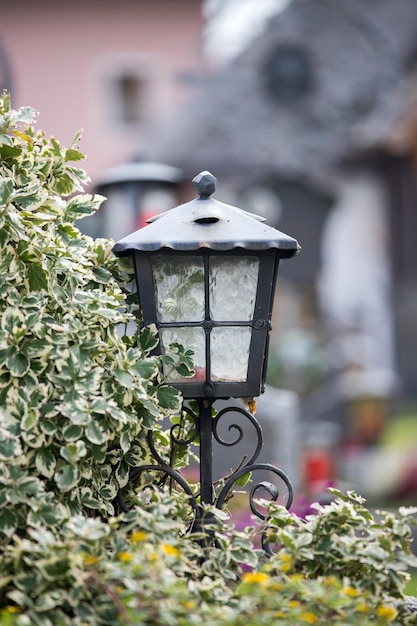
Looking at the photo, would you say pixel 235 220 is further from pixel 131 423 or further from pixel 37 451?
pixel 37 451

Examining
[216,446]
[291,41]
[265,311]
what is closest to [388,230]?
[291,41]

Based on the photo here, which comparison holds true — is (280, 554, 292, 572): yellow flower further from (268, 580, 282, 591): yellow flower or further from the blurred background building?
the blurred background building

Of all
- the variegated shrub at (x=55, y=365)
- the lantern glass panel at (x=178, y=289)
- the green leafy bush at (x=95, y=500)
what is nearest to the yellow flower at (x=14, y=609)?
the green leafy bush at (x=95, y=500)

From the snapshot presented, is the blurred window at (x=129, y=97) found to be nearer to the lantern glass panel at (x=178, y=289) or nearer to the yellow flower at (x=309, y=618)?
the lantern glass panel at (x=178, y=289)

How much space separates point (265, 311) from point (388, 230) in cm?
1904

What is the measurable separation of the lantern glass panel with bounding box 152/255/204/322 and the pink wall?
2112cm

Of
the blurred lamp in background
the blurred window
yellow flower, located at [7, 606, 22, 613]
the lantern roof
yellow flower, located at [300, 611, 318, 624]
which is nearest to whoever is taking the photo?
yellow flower, located at [300, 611, 318, 624]

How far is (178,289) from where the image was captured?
318 cm

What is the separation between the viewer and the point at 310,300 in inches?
827

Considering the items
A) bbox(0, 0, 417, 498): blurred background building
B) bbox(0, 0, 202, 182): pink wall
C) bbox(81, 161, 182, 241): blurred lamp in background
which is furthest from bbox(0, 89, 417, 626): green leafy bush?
bbox(0, 0, 202, 182): pink wall

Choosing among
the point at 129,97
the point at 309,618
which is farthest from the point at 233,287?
the point at 129,97

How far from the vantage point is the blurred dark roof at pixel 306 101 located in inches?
819

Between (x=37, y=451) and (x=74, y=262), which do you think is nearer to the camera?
(x=37, y=451)

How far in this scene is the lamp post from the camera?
3152 millimetres
